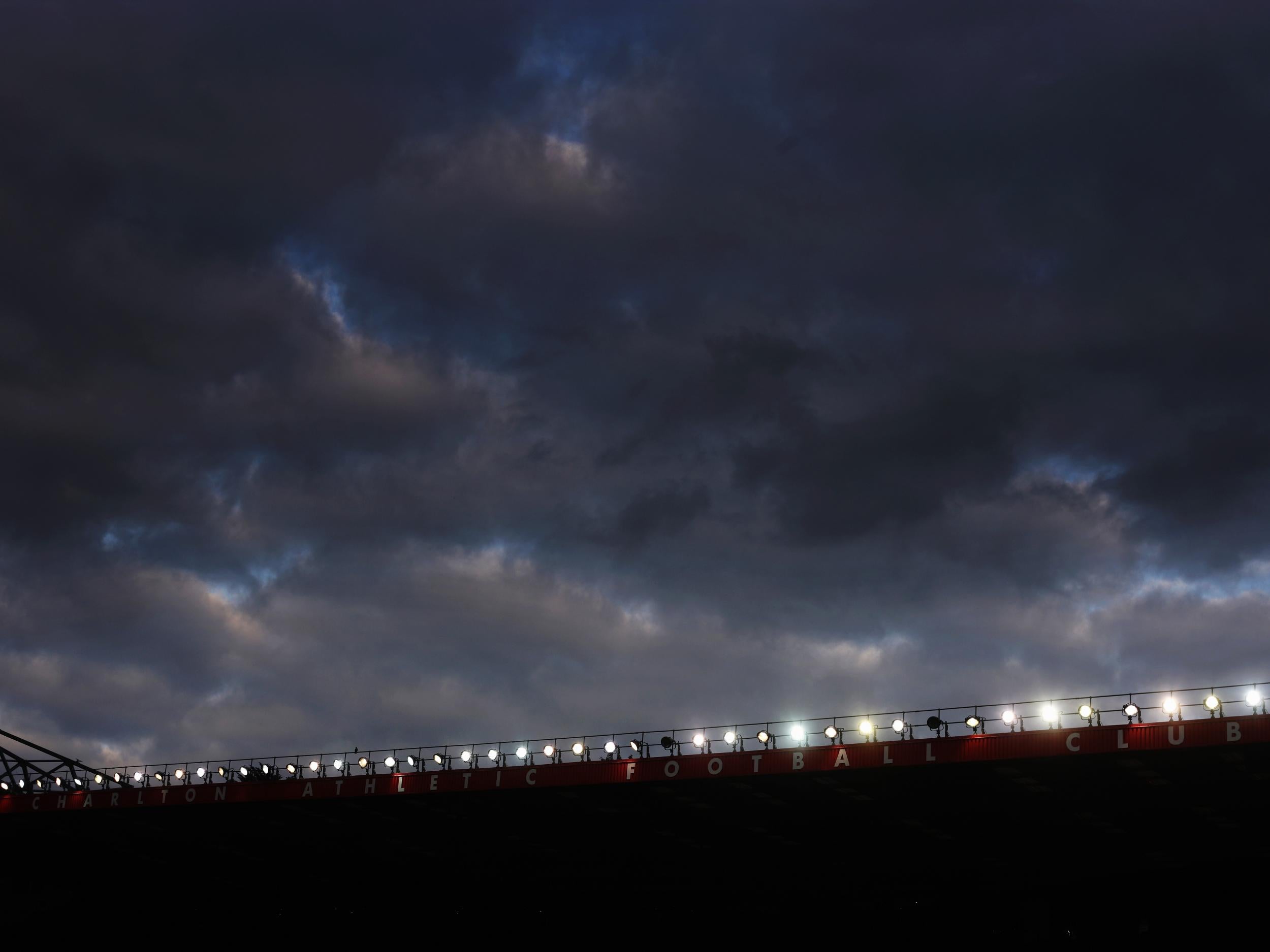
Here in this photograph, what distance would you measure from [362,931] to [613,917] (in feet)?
59.5

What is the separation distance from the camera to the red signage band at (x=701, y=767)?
53531mm

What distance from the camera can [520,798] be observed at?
71938 millimetres

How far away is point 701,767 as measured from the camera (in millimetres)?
63438

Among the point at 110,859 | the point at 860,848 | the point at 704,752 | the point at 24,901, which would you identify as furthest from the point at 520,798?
the point at 24,901

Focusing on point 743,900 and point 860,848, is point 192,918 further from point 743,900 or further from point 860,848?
point 860,848

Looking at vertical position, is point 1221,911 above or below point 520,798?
below

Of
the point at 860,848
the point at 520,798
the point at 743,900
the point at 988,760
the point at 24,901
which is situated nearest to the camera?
the point at 988,760

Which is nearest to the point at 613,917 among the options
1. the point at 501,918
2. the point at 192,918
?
the point at 501,918

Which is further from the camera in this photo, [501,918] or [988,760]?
[501,918]

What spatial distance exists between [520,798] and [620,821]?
640 centimetres

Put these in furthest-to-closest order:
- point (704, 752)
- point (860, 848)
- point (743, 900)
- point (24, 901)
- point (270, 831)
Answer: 1. point (24, 901)
2. point (743, 900)
3. point (270, 831)
4. point (860, 848)
5. point (704, 752)

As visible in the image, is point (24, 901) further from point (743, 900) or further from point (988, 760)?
point (988, 760)

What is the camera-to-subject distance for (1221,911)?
74000mm

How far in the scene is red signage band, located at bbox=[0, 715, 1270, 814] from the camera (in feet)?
176
